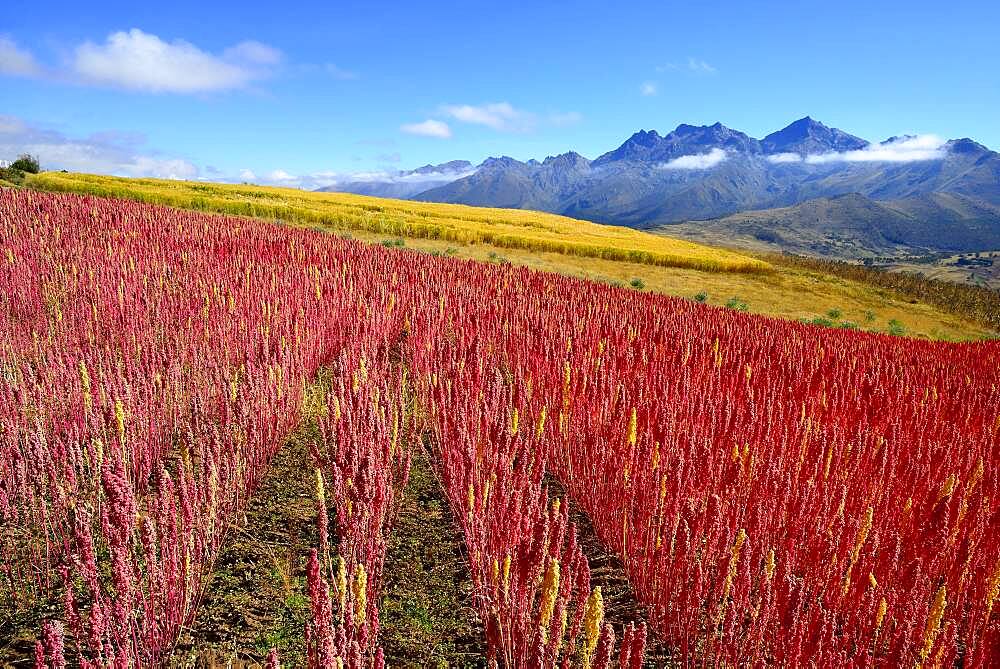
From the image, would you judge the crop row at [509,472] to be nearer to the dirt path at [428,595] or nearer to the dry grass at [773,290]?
the dirt path at [428,595]

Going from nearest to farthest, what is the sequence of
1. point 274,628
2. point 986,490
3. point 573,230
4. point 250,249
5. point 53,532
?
point 274,628 → point 53,532 → point 986,490 → point 250,249 → point 573,230

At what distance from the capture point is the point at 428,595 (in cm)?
215

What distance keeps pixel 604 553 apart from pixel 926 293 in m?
29.1

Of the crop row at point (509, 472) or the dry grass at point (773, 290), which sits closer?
the crop row at point (509, 472)

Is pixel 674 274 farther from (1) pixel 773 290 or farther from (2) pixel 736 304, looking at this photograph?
(2) pixel 736 304

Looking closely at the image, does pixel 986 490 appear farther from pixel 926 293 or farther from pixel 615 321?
pixel 926 293

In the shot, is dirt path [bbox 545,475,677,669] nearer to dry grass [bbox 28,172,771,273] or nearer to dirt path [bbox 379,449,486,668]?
dirt path [bbox 379,449,486,668]

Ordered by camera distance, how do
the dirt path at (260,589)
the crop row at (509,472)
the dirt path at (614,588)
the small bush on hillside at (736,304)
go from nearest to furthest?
1. the crop row at (509,472)
2. the dirt path at (260,589)
3. the dirt path at (614,588)
4. the small bush on hillside at (736,304)

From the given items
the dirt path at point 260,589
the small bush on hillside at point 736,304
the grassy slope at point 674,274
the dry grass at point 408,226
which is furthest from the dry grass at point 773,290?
the dirt path at point 260,589

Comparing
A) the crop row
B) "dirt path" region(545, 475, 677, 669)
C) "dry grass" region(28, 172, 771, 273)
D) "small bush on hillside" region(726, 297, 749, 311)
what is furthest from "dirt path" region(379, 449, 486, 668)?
"dry grass" region(28, 172, 771, 273)

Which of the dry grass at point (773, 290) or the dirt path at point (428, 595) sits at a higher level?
the dry grass at point (773, 290)

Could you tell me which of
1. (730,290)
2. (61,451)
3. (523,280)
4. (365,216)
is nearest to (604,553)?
(61,451)

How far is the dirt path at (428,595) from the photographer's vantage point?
6.13ft

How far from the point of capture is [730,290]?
19.6m
